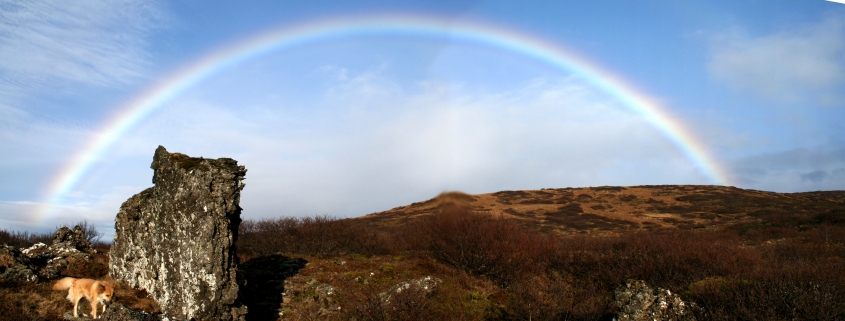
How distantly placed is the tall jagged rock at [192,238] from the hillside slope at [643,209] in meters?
27.7

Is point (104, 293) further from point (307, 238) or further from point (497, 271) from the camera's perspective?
point (307, 238)

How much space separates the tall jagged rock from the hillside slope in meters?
27.7

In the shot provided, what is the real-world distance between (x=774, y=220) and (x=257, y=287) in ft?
159

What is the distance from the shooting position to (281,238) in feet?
112

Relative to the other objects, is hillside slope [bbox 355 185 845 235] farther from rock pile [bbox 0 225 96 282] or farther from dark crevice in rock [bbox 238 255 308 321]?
rock pile [bbox 0 225 96 282]

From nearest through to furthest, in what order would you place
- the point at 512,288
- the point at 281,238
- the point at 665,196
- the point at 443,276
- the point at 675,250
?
the point at 512,288 < the point at 443,276 < the point at 675,250 < the point at 281,238 < the point at 665,196

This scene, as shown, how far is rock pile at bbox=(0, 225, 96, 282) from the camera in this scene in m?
14.5

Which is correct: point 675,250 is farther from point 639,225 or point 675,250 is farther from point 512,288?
point 639,225

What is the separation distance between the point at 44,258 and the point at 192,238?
8.45 metres

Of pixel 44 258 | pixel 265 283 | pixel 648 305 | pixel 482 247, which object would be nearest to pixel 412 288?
pixel 265 283

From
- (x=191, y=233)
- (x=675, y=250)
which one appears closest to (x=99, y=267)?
(x=191, y=233)

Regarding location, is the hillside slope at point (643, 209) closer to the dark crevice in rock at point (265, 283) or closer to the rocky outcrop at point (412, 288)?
the dark crevice in rock at point (265, 283)

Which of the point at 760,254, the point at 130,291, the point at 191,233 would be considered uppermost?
the point at 191,233

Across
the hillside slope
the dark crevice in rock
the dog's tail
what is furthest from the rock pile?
the hillside slope
